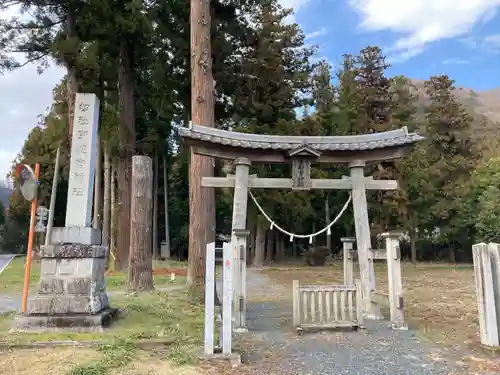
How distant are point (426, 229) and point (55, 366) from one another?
22.5 m

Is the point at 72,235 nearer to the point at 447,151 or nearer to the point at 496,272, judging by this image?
the point at 496,272

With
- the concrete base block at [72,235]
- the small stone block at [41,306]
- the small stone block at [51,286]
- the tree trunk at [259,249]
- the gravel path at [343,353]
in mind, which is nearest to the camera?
the gravel path at [343,353]

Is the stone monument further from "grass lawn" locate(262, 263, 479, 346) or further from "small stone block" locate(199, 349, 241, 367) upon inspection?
"grass lawn" locate(262, 263, 479, 346)

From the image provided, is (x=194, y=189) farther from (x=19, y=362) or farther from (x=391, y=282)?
(x=19, y=362)

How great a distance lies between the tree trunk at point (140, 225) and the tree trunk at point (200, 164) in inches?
41.2

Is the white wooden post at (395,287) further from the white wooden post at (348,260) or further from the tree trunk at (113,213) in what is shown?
the tree trunk at (113,213)

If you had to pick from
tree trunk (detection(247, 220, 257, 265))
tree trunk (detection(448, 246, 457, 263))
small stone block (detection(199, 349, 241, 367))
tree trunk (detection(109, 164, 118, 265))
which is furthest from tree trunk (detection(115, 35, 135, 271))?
tree trunk (detection(448, 246, 457, 263))

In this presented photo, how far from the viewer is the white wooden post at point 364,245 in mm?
7117

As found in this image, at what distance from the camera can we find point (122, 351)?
4496 millimetres

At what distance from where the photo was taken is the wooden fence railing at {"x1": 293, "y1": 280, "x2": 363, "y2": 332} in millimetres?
5992

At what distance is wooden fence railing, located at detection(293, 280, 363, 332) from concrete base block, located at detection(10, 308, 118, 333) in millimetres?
2742

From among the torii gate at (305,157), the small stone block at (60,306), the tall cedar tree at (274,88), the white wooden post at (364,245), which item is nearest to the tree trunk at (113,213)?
the tall cedar tree at (274,88)

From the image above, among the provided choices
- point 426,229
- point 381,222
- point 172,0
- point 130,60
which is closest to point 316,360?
point 172,0

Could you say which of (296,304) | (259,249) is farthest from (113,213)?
(296,304)
